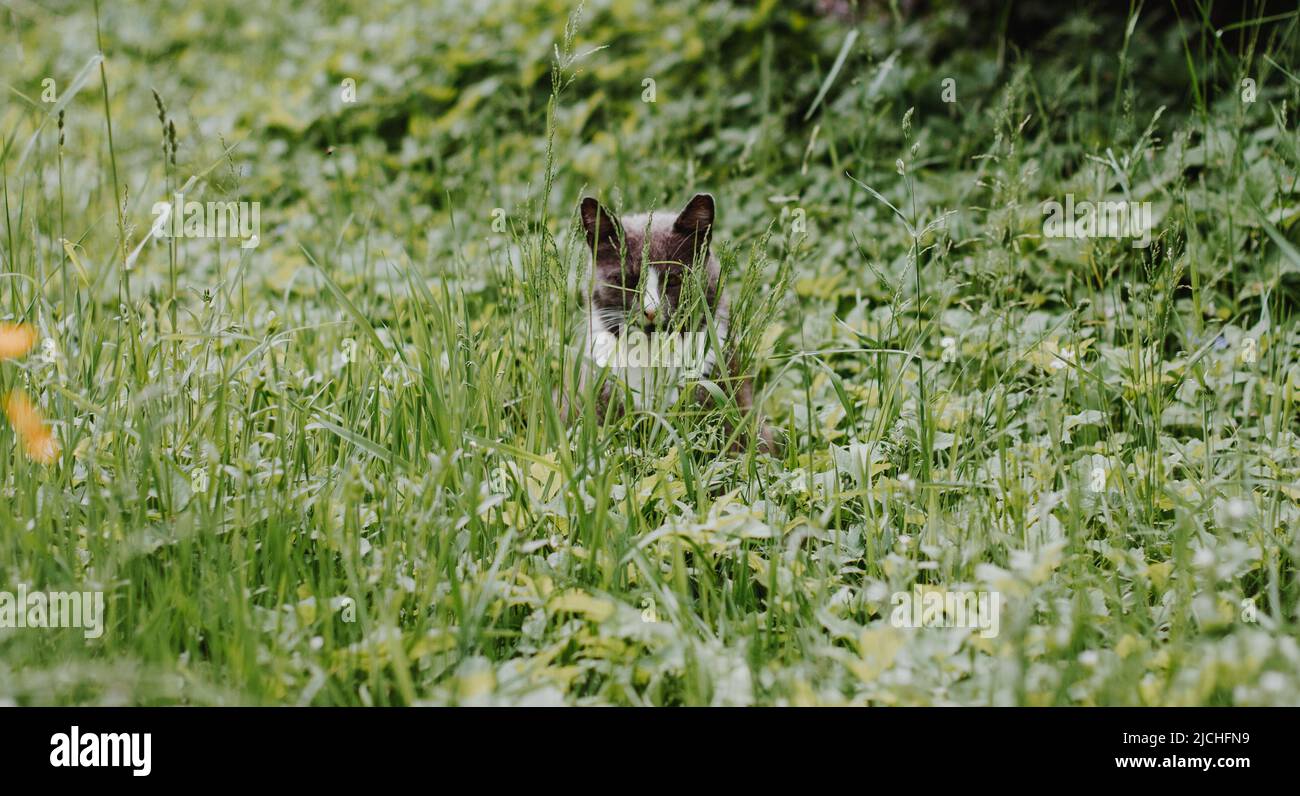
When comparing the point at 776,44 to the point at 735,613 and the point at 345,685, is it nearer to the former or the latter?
the point at 735,613

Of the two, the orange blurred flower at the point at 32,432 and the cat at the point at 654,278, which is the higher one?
the cat at the point at 654,278

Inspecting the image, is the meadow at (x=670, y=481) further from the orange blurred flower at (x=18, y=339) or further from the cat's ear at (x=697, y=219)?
the cat's ear at (x=697, y=219)

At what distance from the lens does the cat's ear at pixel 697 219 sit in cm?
358

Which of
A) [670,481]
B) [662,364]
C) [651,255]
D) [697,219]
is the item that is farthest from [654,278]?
[670,481]

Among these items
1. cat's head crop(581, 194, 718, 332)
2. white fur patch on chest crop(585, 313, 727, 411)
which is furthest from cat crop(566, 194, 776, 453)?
white fur patch on chest crop(585, 313, 727, 411)

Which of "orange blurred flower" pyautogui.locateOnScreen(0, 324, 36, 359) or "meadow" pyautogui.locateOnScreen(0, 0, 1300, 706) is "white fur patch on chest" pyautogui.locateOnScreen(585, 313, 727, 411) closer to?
"meadow" pyautogui.locateOnScreen(0, 0, 1300, 706)

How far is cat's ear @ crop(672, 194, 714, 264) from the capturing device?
3580 mm

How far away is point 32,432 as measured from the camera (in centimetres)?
267

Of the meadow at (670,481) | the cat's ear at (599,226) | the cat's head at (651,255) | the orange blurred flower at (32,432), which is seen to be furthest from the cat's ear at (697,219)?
the orange blurred flower at (32,432)

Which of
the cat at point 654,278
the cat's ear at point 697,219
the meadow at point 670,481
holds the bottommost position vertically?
the meadow at point 670,481

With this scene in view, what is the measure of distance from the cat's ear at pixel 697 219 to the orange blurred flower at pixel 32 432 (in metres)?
1.92

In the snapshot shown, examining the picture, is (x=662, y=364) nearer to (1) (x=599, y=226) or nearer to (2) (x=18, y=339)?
(1) (x=599, y=226)

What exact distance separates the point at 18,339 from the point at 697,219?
204 cm
